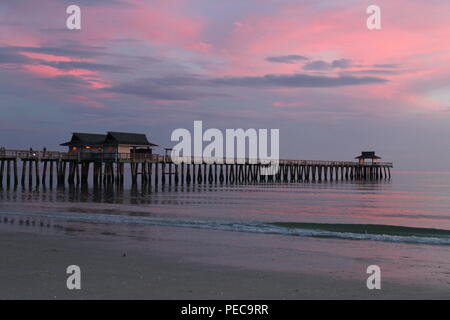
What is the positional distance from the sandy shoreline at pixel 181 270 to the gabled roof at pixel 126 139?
4178cm

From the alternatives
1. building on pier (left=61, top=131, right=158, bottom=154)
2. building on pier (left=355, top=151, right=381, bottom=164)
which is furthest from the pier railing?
building on pier (left=355, top=151, right=381, bottom=164)

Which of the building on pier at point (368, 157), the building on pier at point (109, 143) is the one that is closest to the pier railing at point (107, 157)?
the building on pier at point (109, 143)

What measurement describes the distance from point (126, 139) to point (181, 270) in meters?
48.8

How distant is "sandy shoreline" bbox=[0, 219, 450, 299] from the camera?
8633 millimetres

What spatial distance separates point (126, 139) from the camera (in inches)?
2282

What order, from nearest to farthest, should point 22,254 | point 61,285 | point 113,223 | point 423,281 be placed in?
point 61,285, point 423,281, point 22,254, point 113,223

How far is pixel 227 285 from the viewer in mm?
9234

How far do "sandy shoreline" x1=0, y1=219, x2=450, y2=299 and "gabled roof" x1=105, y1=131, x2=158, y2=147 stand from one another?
41.8 meters

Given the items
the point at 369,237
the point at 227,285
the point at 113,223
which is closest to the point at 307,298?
the point at 227,285

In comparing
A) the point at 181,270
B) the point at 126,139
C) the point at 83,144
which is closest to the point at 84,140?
the point at 83,144

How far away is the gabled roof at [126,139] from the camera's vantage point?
186 feet
